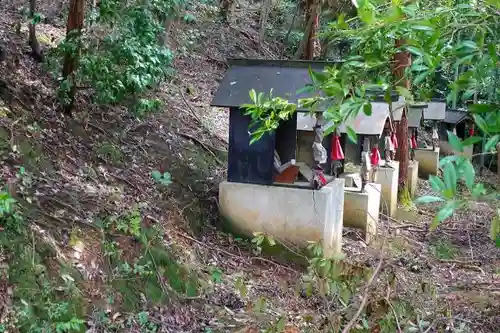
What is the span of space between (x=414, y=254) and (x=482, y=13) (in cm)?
905

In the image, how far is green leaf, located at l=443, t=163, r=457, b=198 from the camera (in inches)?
80.0

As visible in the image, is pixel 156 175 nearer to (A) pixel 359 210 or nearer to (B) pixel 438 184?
(A) pixel 359 210

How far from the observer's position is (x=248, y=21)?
883 inches

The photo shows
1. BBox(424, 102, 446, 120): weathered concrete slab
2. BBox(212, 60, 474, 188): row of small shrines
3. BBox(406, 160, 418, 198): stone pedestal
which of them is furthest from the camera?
BBox(424, 102, 446, 120): weathered concrete slab

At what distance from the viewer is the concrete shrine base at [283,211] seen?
842cm

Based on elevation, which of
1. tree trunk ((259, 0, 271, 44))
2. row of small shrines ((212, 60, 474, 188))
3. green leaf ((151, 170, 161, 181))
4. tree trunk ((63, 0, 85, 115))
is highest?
tree trunk ((259, 0, 271, 44))

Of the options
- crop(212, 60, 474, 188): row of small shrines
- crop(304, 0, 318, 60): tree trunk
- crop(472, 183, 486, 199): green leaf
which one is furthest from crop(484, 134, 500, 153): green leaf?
crop(304, 0, 318, 60): tree trunk

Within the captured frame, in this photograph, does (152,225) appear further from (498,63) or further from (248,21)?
(248,21)

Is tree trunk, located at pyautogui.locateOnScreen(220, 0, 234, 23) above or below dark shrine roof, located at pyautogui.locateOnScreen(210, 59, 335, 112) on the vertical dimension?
above

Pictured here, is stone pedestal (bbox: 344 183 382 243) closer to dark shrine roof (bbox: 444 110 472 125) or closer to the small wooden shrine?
the small wooden shrine

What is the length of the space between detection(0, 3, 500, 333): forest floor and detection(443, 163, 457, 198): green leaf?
10.3 feet

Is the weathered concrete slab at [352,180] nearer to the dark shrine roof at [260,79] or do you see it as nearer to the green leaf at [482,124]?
the dark shrine roof at [260,79]

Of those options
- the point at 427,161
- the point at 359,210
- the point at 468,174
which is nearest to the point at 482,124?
the point at 468,174

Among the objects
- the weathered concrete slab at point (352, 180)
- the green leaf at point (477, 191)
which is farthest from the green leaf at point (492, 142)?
the weathered concrete slab at point (352, 180)
